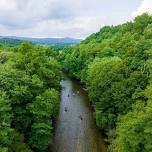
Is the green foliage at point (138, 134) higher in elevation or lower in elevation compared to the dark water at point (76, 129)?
higher

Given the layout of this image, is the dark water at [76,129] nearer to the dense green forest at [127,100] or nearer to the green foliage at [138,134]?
the dense green forest at [127,100]

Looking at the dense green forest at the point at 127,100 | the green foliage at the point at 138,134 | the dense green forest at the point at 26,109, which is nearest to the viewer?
the green foliage at the point at 138,134

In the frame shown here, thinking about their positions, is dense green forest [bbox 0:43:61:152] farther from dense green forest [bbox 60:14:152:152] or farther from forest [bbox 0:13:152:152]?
dense green forest [bbox 60:14:152:152]

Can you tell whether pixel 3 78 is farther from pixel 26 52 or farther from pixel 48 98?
pixel 26 52

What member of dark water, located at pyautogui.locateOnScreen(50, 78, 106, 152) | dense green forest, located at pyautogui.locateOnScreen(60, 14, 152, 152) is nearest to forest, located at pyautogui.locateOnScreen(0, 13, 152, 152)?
dense green forest, located at pyautogui.locateOnScreen(60, 14, 152, 152)

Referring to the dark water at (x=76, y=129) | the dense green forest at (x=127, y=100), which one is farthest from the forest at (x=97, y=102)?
the dark water at (x=76, y=129)

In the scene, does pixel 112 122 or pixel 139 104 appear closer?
pixel 139 104

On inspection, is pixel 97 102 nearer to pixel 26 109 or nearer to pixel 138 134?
pixel 26 109

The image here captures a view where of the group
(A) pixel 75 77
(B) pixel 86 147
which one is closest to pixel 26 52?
(B) pixel 86 147
